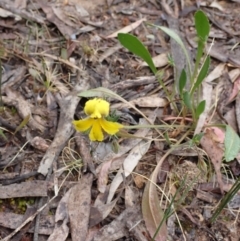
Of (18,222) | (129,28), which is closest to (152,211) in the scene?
(18,222)

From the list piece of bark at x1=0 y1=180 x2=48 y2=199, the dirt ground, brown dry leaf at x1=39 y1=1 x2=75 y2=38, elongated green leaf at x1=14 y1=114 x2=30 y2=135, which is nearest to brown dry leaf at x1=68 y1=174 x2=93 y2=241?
the dirt ground

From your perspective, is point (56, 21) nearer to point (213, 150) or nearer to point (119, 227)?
point (213, 150)

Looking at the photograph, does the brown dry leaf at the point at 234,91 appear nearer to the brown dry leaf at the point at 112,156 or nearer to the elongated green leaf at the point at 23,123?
the brown dry leaf at the point at 112,156

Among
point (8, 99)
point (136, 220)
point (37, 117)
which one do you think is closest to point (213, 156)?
point (136, 220)

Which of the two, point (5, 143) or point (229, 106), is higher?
point (229, 106)

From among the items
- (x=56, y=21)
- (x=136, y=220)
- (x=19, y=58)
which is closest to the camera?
(x=136, y=220)

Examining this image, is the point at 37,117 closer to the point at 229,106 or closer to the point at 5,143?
the point at 5,143
